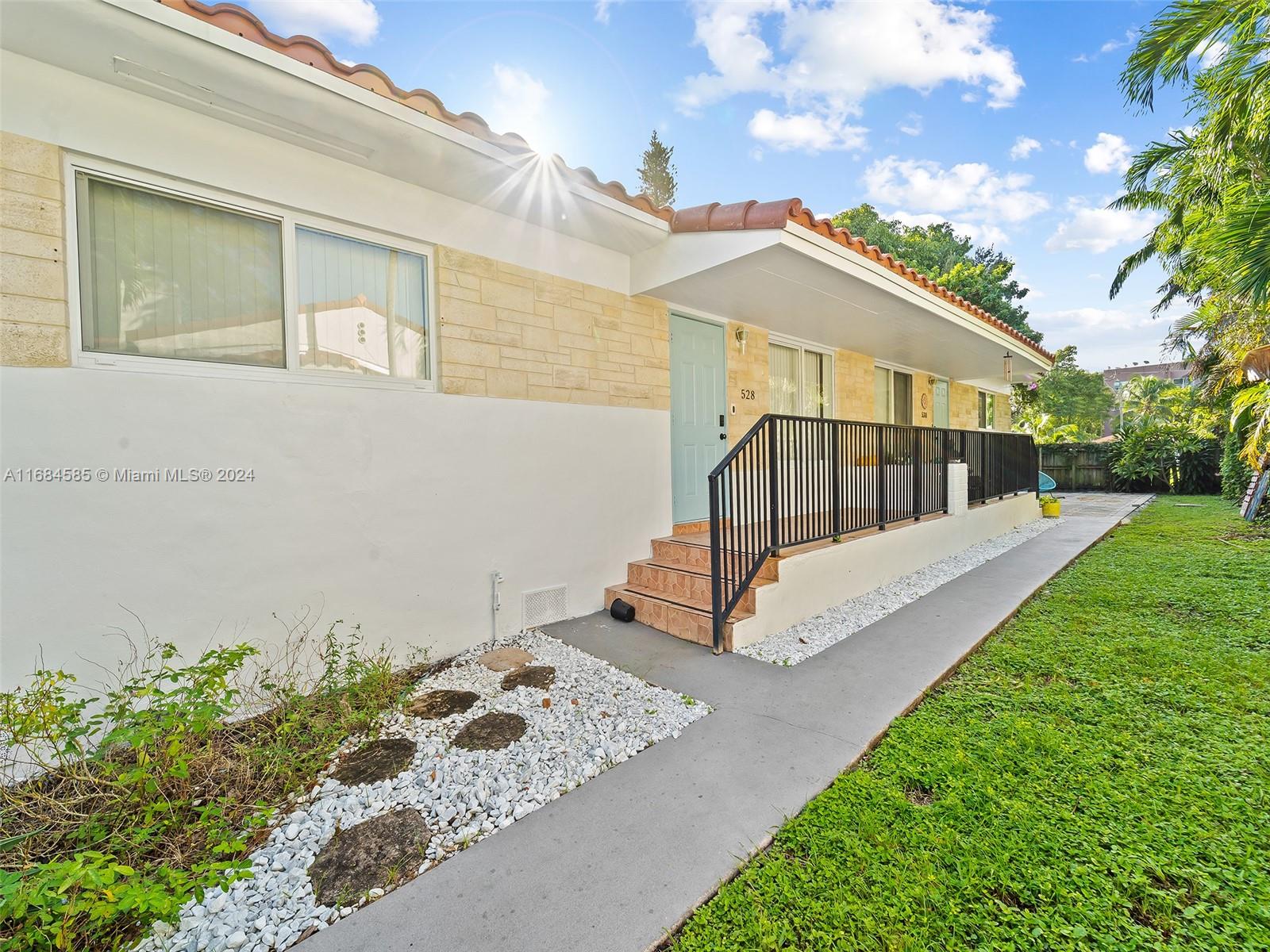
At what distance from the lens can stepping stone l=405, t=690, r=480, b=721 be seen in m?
3.09

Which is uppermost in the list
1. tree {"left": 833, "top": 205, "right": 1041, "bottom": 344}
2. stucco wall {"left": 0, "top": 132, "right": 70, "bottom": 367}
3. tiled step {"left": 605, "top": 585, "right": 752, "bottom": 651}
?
tree {"left": 833, "top": 205, "right": 1041, "bottom": 344}

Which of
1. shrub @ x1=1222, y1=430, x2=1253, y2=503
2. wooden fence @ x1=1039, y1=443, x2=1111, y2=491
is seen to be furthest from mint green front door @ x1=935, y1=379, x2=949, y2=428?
wooden fence @ x1=1039, y1=443, x2=1111, y2=491

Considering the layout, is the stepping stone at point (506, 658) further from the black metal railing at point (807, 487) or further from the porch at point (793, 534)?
the black metal railing at point (807, 487)

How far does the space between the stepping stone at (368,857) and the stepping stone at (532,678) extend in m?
1.22

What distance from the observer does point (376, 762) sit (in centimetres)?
259

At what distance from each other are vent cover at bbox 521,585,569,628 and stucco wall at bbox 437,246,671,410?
1732mm

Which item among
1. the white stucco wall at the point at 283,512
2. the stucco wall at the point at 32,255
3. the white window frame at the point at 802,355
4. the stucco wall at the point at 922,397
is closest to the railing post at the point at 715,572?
the white stucco wall at the point at 283,512

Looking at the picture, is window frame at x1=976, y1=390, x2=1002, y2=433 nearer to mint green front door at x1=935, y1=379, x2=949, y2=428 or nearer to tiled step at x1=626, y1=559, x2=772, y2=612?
mint green front door at x1=935, y1=379, x2=949, y2=428

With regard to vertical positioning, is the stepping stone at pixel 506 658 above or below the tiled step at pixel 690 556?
below

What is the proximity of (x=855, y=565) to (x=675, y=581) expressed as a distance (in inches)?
73.6

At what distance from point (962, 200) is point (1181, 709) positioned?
48.2 feet

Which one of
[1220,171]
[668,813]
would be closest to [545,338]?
[668,813]

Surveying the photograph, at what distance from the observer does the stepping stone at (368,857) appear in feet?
6.00

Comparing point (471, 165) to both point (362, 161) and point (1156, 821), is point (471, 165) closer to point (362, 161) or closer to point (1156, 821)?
point (362, 161)
